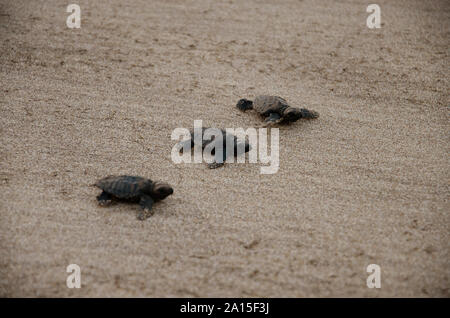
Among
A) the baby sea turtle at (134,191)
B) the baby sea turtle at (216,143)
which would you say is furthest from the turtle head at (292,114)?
the baby sea turtle at (134,191)

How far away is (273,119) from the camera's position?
472cm

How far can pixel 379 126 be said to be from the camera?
488cm

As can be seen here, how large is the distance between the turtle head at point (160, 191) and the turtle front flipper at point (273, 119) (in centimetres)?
181

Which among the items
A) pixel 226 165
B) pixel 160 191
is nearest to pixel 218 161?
pixel 226 165

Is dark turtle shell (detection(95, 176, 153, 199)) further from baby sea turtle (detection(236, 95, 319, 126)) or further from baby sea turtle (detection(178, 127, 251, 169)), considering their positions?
baby sea turtle (detection(236, 95, 319, 126))

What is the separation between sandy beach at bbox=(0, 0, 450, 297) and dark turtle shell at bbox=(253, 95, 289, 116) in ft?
0.63

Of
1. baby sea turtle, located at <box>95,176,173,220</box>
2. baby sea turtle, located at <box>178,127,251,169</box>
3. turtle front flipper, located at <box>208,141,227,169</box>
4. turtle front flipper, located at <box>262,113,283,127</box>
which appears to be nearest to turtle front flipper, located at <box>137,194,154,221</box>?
baby sea turtle, located at <box>95,176,173,220</box>

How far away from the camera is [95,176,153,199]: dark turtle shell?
3.35 m

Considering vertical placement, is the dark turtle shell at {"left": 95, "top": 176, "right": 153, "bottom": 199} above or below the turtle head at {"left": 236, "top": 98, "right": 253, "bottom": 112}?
below

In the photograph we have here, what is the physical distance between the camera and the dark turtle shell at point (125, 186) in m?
3.35

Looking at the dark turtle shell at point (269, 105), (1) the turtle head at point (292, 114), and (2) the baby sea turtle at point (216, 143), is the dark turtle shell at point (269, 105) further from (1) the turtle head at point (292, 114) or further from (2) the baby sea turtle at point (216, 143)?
(2) the baby sea turtle at point (216, 143)

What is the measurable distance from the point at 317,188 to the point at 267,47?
3.44 m
